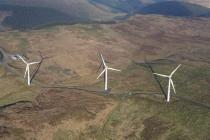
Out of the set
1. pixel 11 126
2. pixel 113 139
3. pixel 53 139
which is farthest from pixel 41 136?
pixel 113 139

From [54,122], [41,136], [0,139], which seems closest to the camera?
[0,139]

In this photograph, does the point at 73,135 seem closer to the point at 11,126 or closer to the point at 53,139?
the point at 53,139

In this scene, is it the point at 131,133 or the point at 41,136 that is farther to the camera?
the point at 131,133

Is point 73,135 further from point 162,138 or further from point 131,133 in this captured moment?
point 162,138

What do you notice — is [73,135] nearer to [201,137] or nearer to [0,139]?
[0,139]

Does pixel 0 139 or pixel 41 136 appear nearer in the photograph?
pixel 0 139

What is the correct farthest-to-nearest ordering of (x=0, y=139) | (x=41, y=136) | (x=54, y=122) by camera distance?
(x=54, y=122) → (x=41, y=136) → (x=0, y=139)

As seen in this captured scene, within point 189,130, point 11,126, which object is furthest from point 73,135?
point 189,130
